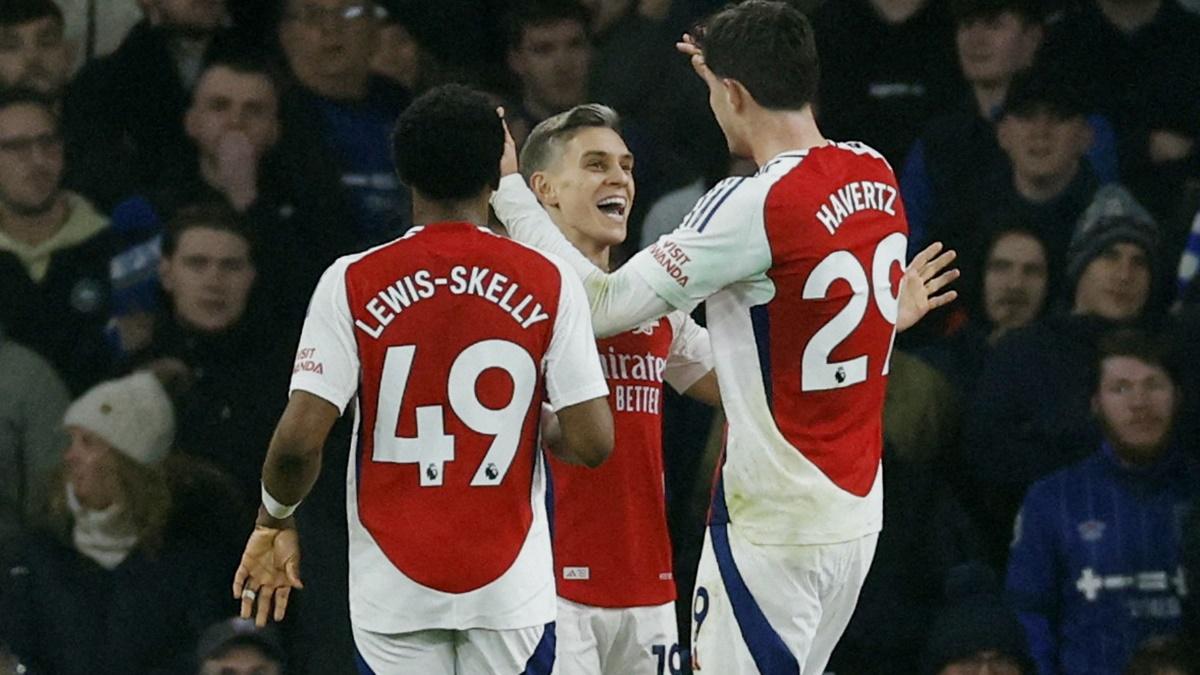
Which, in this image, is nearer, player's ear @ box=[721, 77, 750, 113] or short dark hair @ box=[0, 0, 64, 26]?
player's ear @ box=[721, 77, 750, 113]

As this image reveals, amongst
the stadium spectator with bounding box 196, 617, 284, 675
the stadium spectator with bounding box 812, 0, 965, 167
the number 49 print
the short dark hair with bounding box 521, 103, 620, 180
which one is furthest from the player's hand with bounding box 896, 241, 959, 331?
the stadium spectator with bounding box 196, 617, 284, 675

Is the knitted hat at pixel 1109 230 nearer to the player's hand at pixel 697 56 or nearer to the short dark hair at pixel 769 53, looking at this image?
the player's hand at pixel 697 56

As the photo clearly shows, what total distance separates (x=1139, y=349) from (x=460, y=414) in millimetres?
3657

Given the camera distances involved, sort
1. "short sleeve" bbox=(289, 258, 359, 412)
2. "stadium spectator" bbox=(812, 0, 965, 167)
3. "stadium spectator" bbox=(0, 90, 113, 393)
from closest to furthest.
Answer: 1. "short sleeve" bbox=(289, 258, 359, 412)
2. "stadium spectator" bbox=(0, 90, 113, 393)
3. "stadium spectator" bbox=(812, 0, 965, 167)

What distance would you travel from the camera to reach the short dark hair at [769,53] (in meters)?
4.48

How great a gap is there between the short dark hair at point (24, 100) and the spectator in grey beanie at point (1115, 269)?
3.50 meters

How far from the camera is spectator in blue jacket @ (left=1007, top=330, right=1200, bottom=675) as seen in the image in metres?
6.89

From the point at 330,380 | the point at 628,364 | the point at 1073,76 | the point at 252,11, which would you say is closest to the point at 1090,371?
the point at 1073,76

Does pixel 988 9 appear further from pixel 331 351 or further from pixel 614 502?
pixel 331 351

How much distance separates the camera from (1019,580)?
6945 millimetres

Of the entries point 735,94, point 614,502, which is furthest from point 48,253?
point 735,94

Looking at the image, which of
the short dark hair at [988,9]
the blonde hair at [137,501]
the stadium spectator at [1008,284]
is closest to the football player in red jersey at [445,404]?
the blonde hair at [137,501]

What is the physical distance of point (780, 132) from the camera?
4539 mm

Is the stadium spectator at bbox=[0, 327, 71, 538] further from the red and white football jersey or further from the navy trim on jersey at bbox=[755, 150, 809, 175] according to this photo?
the navy trim on jersey at bbox=[755, 150, 809, 175]
